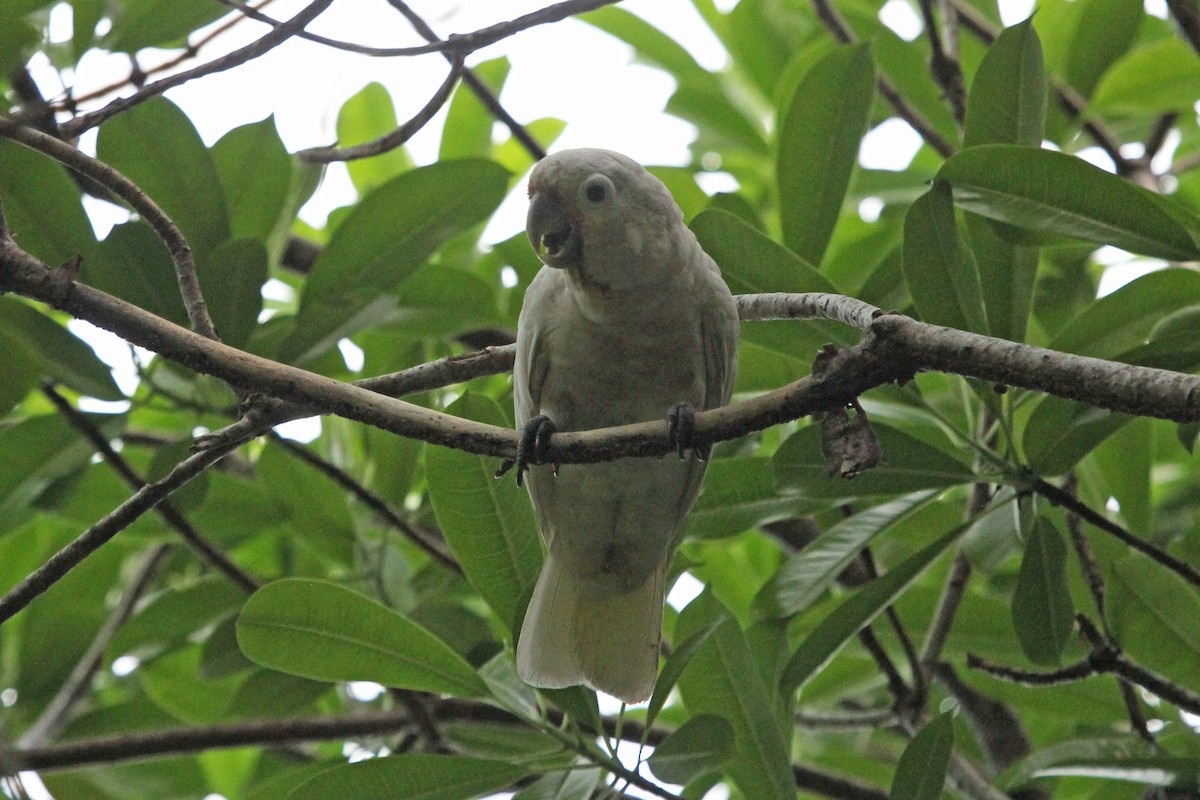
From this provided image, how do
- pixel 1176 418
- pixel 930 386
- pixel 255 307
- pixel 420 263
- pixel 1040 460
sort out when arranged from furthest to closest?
pixel 930 386 → pixel 420 263 → pixel 255 307 → pixel 1040 460 → pixel 1176 418

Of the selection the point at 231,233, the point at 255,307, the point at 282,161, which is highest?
the point at 282,161

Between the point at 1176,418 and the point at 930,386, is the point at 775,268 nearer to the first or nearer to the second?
the point at 930,386

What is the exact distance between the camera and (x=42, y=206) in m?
2.22

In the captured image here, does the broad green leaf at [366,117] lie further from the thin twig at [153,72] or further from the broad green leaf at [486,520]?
the broad green leaf at [486,520]

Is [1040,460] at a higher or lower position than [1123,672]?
higher

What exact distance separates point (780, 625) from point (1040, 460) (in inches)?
23.8

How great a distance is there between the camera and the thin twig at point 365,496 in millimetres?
2482

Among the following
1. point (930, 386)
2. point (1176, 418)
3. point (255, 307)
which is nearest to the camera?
point (1176, 418)

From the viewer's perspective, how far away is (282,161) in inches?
96.4

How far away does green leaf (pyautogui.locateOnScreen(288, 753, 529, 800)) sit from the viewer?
1939 mm

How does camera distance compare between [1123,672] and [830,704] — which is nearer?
[1123,672]

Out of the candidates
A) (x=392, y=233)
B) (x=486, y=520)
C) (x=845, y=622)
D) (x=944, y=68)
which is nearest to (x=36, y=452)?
(x=392, y=233)

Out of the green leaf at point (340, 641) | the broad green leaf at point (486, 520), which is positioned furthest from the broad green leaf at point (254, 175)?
the green leaf at point (340, 641)

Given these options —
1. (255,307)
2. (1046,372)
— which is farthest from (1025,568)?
(255,307)
